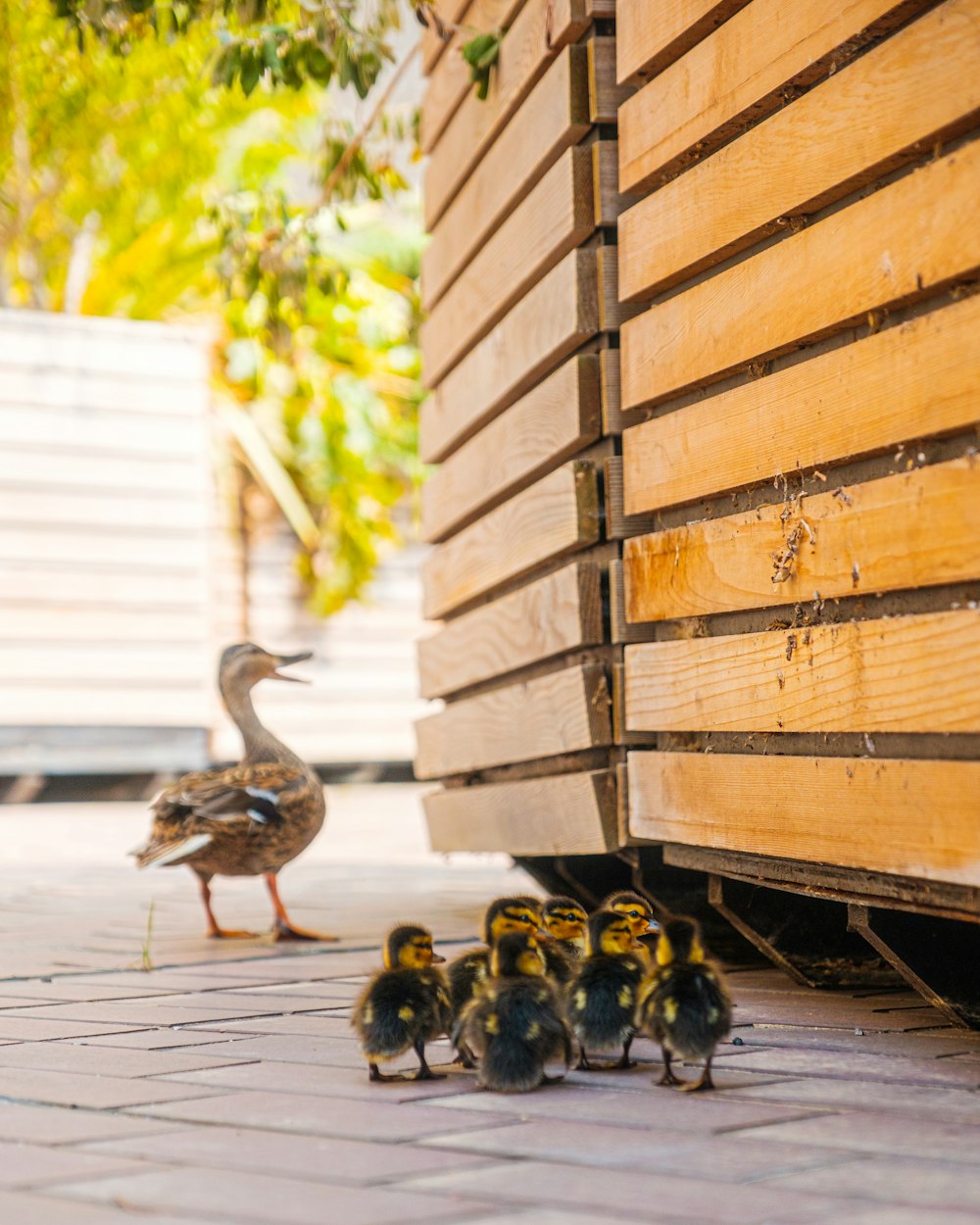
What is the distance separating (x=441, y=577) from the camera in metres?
6.38

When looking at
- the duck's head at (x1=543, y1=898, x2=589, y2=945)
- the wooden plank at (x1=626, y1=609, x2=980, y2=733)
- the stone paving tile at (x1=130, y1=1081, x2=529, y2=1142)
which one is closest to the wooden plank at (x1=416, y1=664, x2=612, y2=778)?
the wooden plank at (x1=626, y1=609, x2=980, y2=733)

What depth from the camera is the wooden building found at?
2.84 metres

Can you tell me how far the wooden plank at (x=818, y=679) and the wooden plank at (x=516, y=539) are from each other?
1.49 feet

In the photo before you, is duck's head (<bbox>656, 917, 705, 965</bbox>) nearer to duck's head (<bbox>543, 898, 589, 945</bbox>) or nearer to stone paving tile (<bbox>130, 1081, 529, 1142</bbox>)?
stone paving tile (<bbox>130, 1081, 529, 1142</bbox>)

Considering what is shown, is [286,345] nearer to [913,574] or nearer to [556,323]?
[556,323]

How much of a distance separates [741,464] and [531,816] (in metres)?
1.69

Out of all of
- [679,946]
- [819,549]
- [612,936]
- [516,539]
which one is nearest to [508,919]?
[612,936]

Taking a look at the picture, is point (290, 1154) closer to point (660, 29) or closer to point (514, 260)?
point (660, 29)

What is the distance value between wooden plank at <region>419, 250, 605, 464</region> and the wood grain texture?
0.34 metres

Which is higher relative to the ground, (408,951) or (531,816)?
(531,816)

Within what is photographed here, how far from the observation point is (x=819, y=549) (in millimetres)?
3246

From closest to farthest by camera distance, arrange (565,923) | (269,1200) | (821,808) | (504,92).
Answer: (269,1200) → (821,808) → (565,923) → (504,92)

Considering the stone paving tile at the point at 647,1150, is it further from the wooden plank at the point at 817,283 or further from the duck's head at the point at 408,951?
the wooden plank at the point at 817,283

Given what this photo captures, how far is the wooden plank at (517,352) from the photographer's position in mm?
4398
